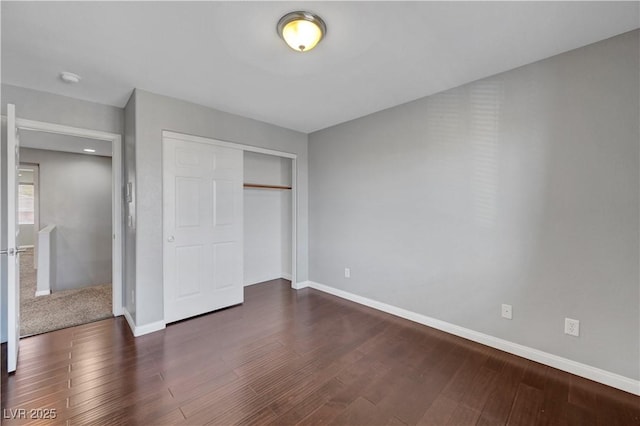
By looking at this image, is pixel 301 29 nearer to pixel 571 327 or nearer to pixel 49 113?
pixel 49 113

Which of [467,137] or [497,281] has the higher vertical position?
[467,137]

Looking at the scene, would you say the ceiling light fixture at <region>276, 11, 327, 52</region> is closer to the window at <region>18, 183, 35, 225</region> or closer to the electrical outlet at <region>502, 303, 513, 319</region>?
the electrical outlet at <region>502, 303, 513, 319</region>

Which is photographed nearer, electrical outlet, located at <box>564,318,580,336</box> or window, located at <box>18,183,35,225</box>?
electrical outlet, located at <box>564,318,580,336</box>

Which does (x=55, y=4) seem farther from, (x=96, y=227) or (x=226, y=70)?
(x=96, y=227)

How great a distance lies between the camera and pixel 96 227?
16.8 feet

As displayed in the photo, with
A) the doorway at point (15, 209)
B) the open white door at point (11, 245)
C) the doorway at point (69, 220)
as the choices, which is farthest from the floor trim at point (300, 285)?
the open white door at point (11, 245)

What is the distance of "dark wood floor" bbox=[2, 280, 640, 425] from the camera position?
1658mm

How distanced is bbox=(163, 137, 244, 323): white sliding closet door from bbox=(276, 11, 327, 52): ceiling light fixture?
6.06 ft

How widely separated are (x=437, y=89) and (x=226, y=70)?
2069 mm

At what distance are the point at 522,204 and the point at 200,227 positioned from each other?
3326 millimetres

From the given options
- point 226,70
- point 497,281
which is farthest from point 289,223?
point 497,281

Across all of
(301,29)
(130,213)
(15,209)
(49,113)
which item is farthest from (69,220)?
(301,29)

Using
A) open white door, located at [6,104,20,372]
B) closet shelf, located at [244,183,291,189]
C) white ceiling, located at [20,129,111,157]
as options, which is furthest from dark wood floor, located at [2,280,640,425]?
white ceiling, located at [20,129,111,157]

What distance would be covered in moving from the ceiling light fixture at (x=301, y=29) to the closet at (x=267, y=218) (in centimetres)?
243
